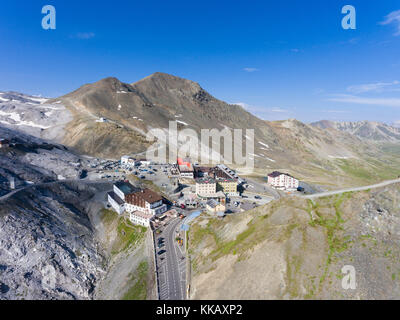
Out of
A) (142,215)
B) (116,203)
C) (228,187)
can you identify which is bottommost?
(142,215)

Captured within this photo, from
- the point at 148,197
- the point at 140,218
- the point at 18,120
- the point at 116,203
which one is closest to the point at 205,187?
the point at 148,197

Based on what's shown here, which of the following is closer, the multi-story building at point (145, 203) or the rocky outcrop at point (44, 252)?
the rocky outcrop at point (44, 252)

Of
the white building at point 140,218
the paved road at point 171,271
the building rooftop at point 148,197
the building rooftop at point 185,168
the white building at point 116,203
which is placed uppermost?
the building rooftop at point 185,168

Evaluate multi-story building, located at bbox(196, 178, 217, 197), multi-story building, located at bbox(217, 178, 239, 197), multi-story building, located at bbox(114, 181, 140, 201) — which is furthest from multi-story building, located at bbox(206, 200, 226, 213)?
multi-story building, located at bbox(114, 181, 140, 201)

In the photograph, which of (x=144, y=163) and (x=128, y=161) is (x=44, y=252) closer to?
(x=128, y=161)

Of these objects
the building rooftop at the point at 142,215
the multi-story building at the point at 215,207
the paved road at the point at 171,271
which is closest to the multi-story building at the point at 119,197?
the building rooftop at the point at 142,215

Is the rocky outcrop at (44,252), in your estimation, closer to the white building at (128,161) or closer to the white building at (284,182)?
the white building at (128,161)

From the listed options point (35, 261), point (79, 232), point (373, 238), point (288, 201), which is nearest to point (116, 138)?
point (79, 232)
